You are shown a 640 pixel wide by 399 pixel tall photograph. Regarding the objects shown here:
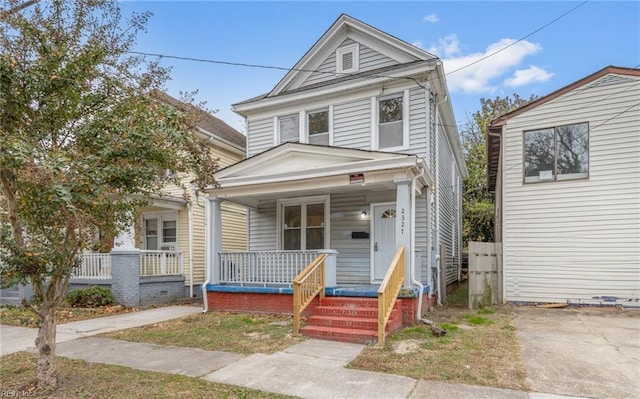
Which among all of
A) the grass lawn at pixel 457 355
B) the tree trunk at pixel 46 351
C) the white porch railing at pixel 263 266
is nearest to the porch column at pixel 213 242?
the white porch railing at pixel 263 266

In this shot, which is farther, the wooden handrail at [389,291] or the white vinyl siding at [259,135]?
the white vinyl siding at [259,135]

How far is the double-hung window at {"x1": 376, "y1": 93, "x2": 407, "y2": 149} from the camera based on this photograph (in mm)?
10109

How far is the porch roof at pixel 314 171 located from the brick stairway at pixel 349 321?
2482 millimetres

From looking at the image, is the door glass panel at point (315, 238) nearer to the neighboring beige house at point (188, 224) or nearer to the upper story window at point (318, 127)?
the upper story window at point (318, 127)

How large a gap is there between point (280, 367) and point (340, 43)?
9265mm

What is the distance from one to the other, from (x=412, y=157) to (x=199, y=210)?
906cm

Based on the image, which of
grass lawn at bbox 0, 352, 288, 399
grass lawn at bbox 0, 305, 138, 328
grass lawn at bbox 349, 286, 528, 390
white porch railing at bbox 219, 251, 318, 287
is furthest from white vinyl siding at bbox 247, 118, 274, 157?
grass lawn at bbox 0, 352, 288, 399

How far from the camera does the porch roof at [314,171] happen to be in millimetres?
7882

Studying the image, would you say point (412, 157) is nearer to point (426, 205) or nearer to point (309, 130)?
point (426, 205)

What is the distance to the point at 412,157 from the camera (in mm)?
7578

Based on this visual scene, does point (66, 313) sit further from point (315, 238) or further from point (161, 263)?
point (315, 238)

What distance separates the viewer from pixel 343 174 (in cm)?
827

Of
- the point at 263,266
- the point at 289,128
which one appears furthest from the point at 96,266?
the point at 289,128

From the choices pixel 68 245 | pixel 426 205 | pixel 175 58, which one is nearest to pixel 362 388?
pixel 68 245
